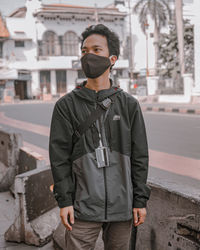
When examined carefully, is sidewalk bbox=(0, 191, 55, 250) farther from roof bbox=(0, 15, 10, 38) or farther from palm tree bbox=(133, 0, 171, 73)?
roof bbox=(0, 15, 10, 38)

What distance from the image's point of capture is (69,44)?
42281 mm

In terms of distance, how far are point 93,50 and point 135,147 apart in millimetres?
568

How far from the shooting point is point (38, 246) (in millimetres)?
A: 3350

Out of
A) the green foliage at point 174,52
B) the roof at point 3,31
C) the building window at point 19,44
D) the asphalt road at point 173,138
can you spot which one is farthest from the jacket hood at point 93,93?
the building window at point 19,44

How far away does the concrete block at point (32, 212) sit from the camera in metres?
3.34

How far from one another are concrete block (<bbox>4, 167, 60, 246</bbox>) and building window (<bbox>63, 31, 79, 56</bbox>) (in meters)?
39.6

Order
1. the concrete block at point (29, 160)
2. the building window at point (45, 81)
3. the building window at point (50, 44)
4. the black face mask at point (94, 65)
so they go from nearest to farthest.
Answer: the black face mask at point (94, 65) < the concrete block at point (29, 160) < the building window at point (45, 81) < the building window at point (50, 44)

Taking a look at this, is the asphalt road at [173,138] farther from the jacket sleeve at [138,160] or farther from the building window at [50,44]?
the building window at [50,44]

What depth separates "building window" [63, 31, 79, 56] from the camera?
4215 centimetres

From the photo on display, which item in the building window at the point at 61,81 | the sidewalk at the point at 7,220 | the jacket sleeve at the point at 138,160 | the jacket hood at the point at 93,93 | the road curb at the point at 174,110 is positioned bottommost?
the sidewalk at the point at 7,220

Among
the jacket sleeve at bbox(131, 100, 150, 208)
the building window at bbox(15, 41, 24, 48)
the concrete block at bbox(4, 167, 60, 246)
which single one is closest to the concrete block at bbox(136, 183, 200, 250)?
the jacket sleeve at bbox(131, 100, 150, 208)

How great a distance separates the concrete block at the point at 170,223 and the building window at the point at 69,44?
40583 mm

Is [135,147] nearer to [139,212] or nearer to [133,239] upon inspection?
[139,212]

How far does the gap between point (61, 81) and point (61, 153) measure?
40.3 metres
